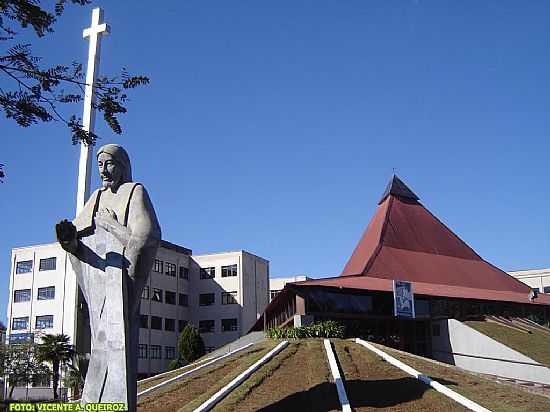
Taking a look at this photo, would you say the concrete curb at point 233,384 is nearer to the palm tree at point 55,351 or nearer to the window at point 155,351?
the palm tree at point 55,351

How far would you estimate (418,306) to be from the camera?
120 ft

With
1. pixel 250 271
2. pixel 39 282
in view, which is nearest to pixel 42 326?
pixel 39 282

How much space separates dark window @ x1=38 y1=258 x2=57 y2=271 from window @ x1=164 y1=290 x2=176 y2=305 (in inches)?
422

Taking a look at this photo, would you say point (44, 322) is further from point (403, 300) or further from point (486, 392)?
point (486, 392)

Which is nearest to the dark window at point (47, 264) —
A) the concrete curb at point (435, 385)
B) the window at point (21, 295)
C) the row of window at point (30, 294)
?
the row of window at point (30, 294)

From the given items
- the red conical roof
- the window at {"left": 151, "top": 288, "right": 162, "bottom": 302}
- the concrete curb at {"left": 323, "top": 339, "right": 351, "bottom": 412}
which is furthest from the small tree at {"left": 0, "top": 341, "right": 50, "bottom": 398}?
the concrete curb at {"left": 323, "top": 339, "right": 351, "bottom": 412}

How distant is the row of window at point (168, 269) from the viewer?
57.3 m

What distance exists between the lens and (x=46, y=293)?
168 feet

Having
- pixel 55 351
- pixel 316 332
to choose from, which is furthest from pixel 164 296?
pixel 316 332

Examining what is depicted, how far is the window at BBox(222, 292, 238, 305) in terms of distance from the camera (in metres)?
60.0

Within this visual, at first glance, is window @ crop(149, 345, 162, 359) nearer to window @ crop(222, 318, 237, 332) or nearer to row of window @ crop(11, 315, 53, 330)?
window @ crop(222, 318, 237, 332)

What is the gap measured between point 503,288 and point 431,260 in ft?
18.6

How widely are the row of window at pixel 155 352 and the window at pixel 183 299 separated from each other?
15.5ft

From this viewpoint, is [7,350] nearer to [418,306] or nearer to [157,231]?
[418,306]
